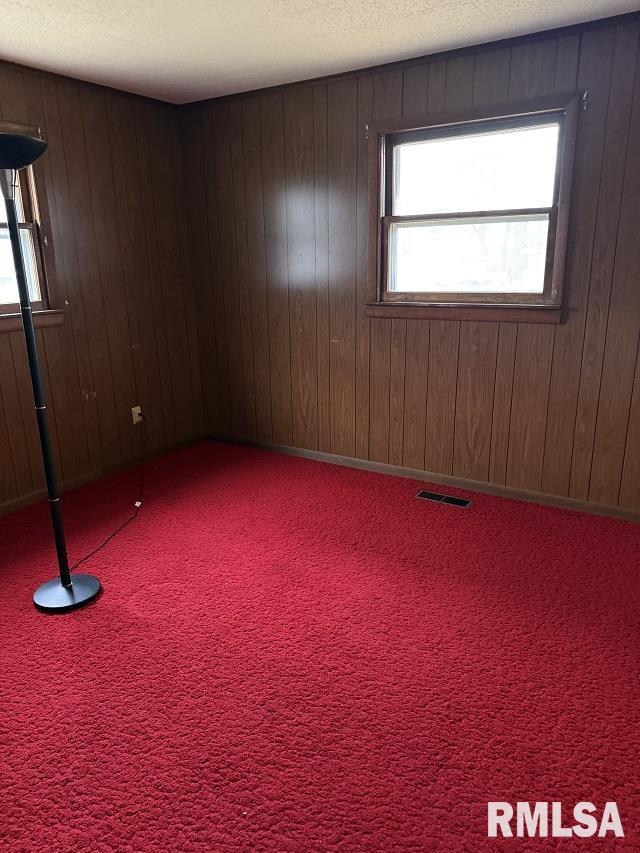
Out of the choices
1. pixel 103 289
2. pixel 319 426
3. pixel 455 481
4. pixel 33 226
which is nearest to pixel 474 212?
pixel 455 481

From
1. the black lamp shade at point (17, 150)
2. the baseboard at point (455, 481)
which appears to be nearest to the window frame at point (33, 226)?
the black lamp shade at point (17, 150)

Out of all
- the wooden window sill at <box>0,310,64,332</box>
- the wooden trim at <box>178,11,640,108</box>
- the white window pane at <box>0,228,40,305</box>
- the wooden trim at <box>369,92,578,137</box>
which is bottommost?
the wooden window sill at <box>0,310,64,332</box>

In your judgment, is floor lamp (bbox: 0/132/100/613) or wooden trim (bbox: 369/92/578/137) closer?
→ floor lamp (bbox: 0/132/100/613)

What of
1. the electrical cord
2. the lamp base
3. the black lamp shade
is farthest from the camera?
the electrical cord

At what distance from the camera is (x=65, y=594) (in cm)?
236

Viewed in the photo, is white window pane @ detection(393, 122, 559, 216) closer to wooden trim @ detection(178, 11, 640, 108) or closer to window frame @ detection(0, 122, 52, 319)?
wooden trim @ detection(178, 11, 640, 108)

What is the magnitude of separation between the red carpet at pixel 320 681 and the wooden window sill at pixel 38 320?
1011mm

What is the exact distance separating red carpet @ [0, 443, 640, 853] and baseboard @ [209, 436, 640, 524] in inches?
3.1

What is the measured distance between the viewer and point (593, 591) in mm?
2373

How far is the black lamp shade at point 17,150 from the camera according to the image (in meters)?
1.89

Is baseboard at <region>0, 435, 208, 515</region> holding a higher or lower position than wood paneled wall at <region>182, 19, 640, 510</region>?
lower

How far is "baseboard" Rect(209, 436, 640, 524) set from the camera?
9.96ft

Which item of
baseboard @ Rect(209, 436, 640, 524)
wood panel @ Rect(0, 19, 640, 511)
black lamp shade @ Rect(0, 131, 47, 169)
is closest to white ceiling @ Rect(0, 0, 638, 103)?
wood panel @ Rect(0, 19, 640, 511)

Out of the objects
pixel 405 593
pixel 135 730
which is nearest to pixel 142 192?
pixel 405 593
